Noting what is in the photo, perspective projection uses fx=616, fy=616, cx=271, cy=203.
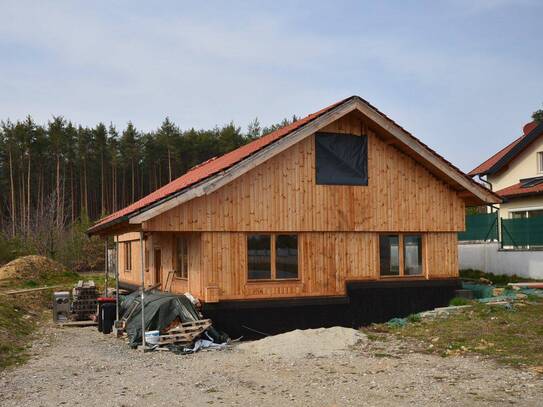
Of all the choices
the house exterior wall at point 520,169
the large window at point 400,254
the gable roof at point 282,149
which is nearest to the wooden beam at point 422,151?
the gable roof at point 282,149

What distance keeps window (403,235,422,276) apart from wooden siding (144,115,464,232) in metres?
0.45

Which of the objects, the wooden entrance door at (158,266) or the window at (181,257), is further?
the wooden entrance door at (158,266)

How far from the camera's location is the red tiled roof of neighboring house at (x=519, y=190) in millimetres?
26908

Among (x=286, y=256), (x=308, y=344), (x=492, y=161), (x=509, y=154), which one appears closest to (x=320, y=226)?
(x=286, y=256)

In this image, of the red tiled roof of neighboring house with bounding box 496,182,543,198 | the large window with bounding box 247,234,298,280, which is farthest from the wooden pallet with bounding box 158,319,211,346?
the red tiled roof of neighboring house with bounding box 496,182,543,198

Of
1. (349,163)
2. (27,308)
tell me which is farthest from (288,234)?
(27,308)

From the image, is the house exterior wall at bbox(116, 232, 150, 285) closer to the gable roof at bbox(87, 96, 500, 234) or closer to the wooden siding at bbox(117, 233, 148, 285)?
the wooden siding at bbox(117, 233, 148, 285)

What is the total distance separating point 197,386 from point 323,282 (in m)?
7.01

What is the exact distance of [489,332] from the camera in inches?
539

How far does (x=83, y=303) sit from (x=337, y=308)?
8.97m

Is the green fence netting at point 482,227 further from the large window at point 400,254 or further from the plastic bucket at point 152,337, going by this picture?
the plastic bucket at point 152,337

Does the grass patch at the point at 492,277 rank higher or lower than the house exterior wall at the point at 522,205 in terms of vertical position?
lower

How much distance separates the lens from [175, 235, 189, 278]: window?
1678 cm

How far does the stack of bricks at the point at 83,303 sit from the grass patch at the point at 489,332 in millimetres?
9738
